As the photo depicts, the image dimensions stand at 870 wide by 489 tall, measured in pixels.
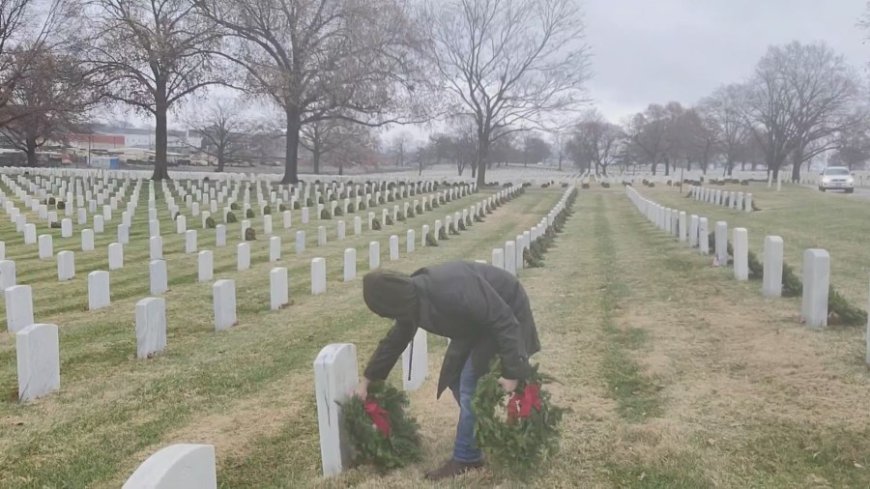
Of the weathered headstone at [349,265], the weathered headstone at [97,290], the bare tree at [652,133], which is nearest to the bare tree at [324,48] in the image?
the weathered headstone at [349,265]

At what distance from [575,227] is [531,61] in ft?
101

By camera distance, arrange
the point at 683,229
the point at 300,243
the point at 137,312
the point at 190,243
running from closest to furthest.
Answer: the point at 137,312 < the point at 190,243 < the point at 300,243 < the point at 683,229

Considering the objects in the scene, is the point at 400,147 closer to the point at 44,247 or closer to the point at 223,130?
the point at 223,130

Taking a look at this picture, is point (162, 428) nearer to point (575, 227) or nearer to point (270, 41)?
point (575, 227)

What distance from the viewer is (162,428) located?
4.81 m

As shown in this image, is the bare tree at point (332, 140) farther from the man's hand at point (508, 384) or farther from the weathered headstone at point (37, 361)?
the man's hand at point (508, 384)

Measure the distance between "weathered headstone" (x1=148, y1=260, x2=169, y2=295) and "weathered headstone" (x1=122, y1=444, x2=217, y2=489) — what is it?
25.6ft

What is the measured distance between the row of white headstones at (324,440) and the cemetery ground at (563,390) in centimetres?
17

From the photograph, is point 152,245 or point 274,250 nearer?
point 152,245

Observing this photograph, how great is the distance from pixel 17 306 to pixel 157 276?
251 cm

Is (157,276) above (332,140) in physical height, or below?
below

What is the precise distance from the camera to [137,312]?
260 inches

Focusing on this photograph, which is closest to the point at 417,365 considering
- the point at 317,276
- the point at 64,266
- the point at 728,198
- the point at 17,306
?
the point at 17,306

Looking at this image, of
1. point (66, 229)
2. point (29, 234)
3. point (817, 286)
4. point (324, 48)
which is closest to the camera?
point (817, 286)
